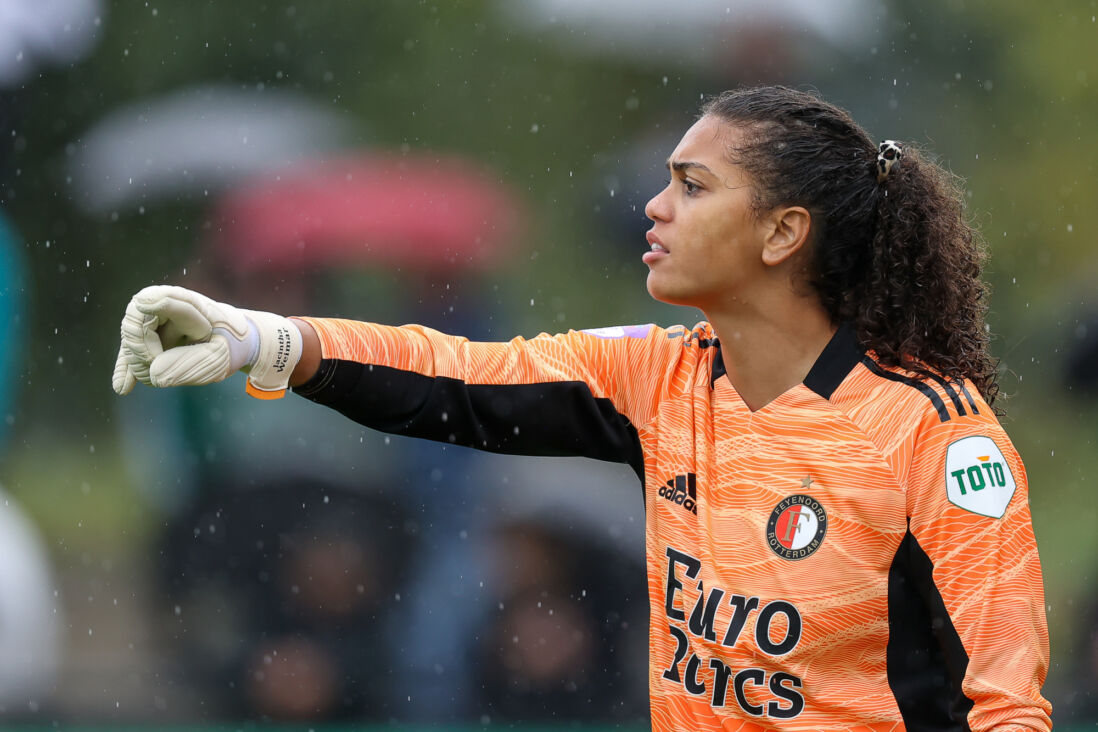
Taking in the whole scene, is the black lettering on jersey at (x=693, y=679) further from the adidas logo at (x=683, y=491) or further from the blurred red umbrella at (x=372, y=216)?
the blurred red umbrella at (x=372, y=216)

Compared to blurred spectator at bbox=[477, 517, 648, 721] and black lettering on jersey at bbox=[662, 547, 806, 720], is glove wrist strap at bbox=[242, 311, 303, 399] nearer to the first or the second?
black lettering on jersey at bbox=[662, 547, 806, 720]

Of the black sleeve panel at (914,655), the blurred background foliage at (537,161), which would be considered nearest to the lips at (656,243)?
the black sleeve panel at (914,655)

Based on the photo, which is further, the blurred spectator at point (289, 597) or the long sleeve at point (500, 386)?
the blurred spectator at point (289, 597)

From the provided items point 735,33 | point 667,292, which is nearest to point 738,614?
point 667,292

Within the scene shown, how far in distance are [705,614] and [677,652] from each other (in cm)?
11

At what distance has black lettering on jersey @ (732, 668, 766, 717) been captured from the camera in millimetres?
1797

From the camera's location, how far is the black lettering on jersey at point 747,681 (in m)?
1.80

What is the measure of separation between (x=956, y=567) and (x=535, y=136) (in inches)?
86.9

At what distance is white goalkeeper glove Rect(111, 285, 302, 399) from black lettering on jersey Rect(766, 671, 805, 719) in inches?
33.9

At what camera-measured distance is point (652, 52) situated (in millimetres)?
3570

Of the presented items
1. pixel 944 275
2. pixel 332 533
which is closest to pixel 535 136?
pixel 332 533

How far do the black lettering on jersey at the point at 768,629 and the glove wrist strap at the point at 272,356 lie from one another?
79cm

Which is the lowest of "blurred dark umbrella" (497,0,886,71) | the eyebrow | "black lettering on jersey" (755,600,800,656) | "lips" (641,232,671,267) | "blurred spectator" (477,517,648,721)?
"blurred spectator" (477,517,648,721)

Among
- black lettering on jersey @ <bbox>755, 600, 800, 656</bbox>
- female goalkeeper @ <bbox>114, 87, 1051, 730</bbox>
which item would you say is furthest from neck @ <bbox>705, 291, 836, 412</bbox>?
black lettering on jersey @ <bbox>755, 600, 800, 656</bbox>
